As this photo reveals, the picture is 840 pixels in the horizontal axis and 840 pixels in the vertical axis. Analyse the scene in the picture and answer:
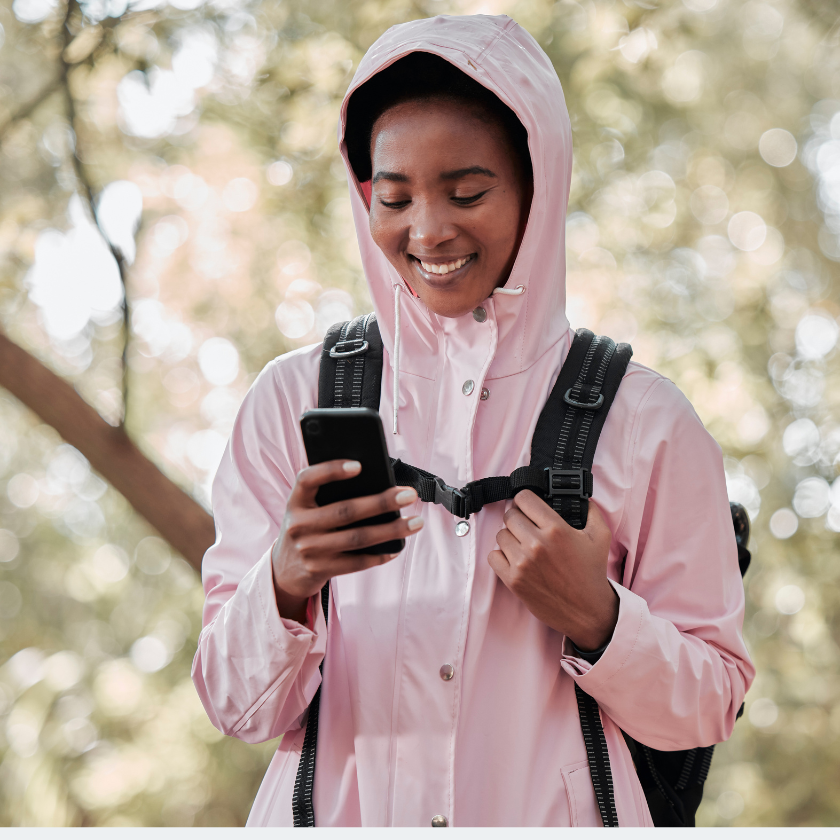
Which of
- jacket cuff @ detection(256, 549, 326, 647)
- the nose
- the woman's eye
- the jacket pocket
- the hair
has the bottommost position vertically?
the jacket pocket

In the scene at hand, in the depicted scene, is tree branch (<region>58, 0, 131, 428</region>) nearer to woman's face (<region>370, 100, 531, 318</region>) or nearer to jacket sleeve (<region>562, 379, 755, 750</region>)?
woman's face (<region>370, 100, 531, 318</region>)

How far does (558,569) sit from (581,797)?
0.31 metres

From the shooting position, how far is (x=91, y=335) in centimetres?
299

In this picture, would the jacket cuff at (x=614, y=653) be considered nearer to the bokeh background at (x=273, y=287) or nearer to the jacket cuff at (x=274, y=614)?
the jacket cuff at (x=274, y=614)

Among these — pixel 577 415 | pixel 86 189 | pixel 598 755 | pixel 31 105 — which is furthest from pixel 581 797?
pixel 31 105

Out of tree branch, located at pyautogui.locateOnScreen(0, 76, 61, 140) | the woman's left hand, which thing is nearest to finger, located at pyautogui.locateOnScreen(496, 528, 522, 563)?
the woman's left hand

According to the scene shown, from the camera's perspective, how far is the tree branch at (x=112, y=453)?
7.34ft

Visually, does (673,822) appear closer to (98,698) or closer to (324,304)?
(324,304)

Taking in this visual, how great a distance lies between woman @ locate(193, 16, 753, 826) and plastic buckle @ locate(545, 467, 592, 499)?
0.13 feet

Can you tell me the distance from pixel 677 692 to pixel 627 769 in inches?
5.5

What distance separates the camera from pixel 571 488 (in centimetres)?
115

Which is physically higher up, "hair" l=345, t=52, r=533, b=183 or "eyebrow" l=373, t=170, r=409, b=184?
"hair" l=345, t=52, r=533, b=183

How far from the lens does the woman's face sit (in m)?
1.17
